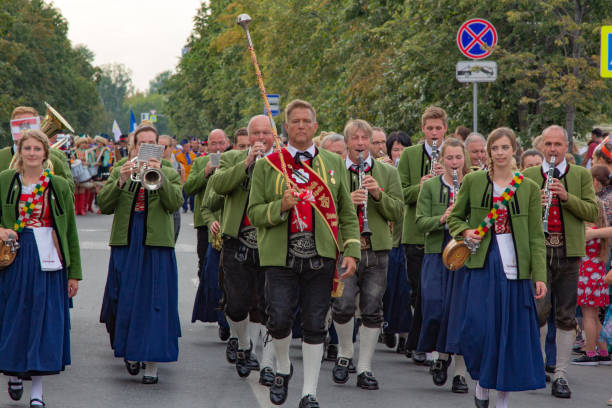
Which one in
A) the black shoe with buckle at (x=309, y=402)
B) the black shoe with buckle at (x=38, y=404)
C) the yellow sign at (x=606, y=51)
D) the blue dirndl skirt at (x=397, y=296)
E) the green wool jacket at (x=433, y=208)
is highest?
the yellow sign at (x=606, y=51)

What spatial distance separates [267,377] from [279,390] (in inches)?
33.7

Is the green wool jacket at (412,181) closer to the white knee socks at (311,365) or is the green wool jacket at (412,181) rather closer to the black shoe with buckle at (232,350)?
the black shoe with buckle at (232,350)

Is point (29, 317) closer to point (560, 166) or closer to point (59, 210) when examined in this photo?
point (59, 210)

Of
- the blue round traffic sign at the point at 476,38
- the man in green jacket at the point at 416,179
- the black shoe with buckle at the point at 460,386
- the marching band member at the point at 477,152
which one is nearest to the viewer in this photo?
the black shoe with buckle at the point at 460,386

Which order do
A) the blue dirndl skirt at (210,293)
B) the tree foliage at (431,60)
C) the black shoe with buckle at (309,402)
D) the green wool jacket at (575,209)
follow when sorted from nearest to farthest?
the black shoe with buckle at (309,402), the green wool jacket at (575,209), the blue dirndl skirt at (210,293), the tree foliage at (431,60)

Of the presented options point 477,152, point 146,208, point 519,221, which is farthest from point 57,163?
point 519,221

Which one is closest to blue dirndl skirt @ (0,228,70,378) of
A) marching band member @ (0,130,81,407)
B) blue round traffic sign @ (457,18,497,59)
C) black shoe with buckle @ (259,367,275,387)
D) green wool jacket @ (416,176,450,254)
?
marching band member @ (0,130,81,407)

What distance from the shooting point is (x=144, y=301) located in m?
9.02

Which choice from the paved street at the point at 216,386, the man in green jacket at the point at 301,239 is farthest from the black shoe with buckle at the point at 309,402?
the paved street at the point at 216,386

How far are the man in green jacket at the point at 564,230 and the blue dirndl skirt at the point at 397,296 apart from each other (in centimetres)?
202

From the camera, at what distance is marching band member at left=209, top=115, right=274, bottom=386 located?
28.8 feet

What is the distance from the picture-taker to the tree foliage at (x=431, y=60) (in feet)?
64.4

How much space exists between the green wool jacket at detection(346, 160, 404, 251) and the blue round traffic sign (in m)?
7.47

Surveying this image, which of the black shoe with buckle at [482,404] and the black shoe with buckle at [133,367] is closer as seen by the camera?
the black shoe with buckle at [482,404]
